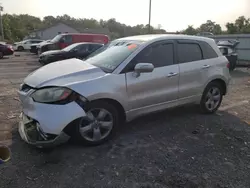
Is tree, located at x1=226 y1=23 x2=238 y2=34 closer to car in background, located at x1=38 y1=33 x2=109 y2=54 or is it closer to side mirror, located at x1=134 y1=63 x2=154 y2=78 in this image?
car in background, located at x1=38 y1=33 x2=109 y2=54

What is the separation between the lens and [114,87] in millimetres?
4004

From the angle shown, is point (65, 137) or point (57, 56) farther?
point (57, 56)

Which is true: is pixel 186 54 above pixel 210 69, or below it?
above

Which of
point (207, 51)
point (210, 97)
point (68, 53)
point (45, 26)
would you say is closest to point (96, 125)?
point (210, 97)

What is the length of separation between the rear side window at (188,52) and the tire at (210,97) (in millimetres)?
705

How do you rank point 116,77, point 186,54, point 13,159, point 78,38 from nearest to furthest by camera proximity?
point 13,159 < point 116,77 < point 186,54 < point 78,38

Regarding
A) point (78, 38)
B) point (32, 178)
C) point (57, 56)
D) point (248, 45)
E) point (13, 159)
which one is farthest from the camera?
point (78, 38)

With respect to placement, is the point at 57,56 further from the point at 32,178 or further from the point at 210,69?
the point at 32,178

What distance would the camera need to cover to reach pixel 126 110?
4246 mm

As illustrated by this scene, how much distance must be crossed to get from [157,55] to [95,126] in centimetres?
172

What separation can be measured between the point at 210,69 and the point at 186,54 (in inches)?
26.6

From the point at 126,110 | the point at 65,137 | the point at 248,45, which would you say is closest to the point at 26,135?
the point at 65,137

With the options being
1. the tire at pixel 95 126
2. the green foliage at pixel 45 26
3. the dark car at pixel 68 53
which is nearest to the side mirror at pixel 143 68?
the tire at pixel 95 126

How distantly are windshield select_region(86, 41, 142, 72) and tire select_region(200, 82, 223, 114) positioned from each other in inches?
75.1
